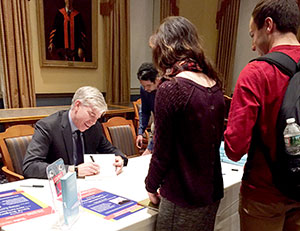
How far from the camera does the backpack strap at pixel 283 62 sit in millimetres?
1027

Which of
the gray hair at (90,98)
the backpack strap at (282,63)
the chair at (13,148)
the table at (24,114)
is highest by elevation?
the backpack strap at (282,63)

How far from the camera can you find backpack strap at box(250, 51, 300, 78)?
1027 mm

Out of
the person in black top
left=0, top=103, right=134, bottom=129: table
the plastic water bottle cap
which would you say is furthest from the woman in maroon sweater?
left=0, top=103, right=134, bottom=129: table

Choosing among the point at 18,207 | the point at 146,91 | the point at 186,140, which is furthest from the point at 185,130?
the point at 146,91

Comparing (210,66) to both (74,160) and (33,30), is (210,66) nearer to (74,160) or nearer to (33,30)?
(74,160)

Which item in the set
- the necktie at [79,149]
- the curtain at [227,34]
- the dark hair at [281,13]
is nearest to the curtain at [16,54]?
the necktie at [79,149]

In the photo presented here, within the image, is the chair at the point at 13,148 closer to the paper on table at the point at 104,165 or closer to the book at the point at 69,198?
the paper on table at the point at 104,165

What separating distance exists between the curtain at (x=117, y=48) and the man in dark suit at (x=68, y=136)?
3217mm

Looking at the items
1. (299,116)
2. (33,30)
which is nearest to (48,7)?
(33,30)

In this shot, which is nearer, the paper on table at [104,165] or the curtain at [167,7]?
the paper on table at [104,165]

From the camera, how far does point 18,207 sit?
→ 3.90 feet

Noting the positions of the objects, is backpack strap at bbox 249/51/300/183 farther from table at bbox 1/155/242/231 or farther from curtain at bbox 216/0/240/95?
curtain at bbox 216/0/240/95

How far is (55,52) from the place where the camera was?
4316mm

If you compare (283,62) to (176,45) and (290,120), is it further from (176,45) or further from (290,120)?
(176,45)
